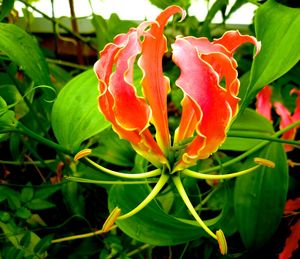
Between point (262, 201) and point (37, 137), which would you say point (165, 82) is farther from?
point (262, 201)

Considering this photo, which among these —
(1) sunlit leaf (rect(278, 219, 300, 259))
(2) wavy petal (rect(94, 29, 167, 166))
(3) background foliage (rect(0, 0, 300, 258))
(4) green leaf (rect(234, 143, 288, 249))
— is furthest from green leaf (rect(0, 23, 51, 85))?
(1) sunlit leaf (rect(278, 219, 300, 259))

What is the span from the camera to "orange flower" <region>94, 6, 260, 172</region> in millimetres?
593

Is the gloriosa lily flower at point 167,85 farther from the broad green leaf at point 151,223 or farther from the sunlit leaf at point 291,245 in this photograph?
the sunlit leaf at point 291,245

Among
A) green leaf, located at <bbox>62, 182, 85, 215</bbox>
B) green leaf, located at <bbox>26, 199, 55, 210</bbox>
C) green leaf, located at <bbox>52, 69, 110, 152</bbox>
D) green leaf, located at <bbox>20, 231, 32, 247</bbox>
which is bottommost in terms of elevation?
green leaf, located at <bbox>62, 182, 85, 215</bbox>

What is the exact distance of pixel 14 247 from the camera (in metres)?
0.91

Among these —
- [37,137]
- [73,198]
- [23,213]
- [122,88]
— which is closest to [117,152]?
[73,198]

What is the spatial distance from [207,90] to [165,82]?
0.30 ft

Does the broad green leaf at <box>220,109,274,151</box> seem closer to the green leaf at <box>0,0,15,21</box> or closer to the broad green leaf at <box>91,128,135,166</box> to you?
the broad green leaf at <box>91,128,135,166</box>

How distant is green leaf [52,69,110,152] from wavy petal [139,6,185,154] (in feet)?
0.36

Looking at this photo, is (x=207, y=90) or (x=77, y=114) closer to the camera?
(x=207, y=90)

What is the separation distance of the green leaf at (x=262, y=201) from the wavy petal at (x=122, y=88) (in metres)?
0.37

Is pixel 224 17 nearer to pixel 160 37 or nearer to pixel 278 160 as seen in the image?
pixel 278 160

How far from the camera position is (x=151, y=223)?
31.6 inches

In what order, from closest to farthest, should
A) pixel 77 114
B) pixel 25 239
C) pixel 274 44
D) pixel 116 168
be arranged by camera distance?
pixel 274 44
pixel 77 114
pixel 25 239
pixel 116 168
